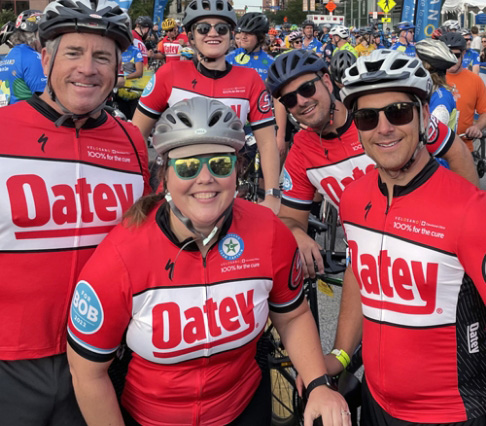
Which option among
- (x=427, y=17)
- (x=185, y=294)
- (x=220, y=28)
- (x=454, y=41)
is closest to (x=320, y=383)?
(x=185, y=294)

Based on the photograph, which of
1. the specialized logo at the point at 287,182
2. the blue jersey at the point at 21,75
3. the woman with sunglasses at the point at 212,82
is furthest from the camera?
the blue jersey at the point at 21,75

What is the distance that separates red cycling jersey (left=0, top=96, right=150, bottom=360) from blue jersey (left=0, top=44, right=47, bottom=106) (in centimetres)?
439

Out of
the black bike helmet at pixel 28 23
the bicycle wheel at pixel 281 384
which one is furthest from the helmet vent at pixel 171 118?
the black bike helmet at pixel 28 23

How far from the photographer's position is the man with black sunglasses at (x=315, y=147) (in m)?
3.36

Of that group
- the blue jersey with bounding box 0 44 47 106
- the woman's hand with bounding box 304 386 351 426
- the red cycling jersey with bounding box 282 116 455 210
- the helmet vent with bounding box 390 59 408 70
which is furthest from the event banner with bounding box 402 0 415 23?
the woman's hand with bounding box 304 386 351 426

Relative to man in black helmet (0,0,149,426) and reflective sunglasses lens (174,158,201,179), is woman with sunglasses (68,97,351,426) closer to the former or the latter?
reflective sunglasses lens (174,158,201,179)

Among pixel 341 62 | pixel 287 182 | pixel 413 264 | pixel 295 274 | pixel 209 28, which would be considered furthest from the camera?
pixel 341 62

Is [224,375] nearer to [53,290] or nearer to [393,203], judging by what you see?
[53,290]

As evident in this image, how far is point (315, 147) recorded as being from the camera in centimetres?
370

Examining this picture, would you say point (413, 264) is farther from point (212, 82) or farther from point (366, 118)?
point (212, 82)

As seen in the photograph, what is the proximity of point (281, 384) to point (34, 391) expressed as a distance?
5.48 feet

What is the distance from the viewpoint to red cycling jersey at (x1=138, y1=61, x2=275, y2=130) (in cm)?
471

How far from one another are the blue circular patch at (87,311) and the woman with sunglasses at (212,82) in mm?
2532

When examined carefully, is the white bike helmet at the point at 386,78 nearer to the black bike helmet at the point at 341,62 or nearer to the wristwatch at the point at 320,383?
the wristwatch at the point at 320,383
